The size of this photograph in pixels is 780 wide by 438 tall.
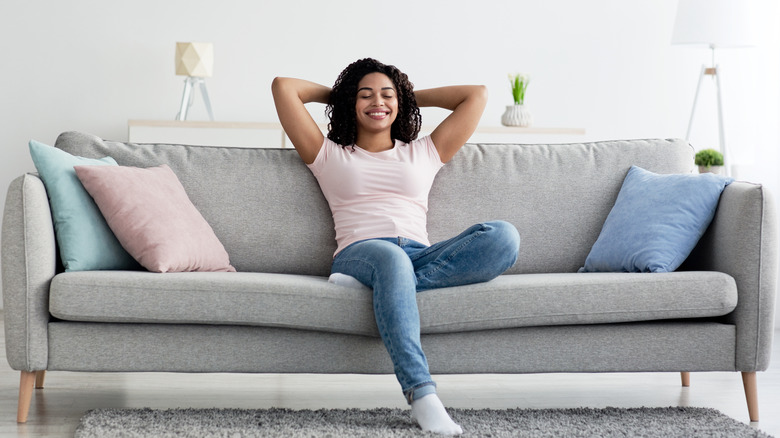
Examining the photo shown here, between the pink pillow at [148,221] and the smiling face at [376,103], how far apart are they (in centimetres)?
63

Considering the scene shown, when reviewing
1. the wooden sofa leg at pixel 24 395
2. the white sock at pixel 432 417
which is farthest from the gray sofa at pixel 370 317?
the white sock at pixel 432 417

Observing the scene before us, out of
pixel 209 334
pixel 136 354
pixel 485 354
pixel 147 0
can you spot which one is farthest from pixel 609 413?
pixel 147 0

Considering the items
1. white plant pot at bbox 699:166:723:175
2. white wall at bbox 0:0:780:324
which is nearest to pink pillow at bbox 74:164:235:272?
white wall at bbox 0:0:780:324

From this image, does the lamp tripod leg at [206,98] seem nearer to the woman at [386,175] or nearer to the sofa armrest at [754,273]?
the woman at [386,175]

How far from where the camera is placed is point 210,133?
395cm

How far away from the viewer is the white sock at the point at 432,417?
2027 mm

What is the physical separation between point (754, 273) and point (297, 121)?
1442 millimetres

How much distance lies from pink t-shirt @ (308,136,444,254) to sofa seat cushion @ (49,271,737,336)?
1.10 feet

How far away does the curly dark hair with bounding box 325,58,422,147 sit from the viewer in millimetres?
2768

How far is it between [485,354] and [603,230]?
0.70 metres

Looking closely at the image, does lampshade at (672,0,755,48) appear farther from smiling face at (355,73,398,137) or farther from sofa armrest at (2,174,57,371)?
sofa armrest at (2,174,57,371)

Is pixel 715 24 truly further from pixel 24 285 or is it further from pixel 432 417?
pixel 24 285

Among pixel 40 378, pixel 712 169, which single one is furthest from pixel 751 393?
pixel 40 378

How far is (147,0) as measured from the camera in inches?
173
